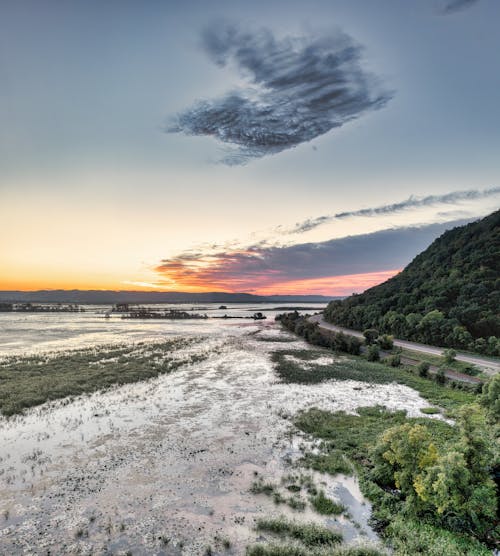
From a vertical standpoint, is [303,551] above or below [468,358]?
above

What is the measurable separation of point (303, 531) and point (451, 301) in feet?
252

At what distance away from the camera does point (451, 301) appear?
7550 cm

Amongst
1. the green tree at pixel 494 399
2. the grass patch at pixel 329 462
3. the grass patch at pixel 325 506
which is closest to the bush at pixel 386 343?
the green tree at pixel 494 399

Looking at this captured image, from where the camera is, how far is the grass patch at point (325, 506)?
50.2ft

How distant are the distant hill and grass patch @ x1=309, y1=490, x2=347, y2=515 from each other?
49468mm

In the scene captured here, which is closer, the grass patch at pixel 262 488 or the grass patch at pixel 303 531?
the grass patch at pixel 303 531

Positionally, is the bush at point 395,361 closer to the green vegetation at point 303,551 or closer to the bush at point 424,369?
the bush at point 424,369

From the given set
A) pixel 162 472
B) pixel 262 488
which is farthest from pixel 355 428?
pixel 162 472

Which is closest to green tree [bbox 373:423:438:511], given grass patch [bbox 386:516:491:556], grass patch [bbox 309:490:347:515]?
grass patch [bbox 386:516:491:556]

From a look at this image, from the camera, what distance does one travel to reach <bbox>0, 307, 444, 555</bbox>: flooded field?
44.9 ft

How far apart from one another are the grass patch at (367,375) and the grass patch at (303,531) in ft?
77.0

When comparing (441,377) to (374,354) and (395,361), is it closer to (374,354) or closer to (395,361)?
(395,361)

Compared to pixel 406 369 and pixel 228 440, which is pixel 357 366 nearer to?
pixel 406 369

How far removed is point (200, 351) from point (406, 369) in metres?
37.4
